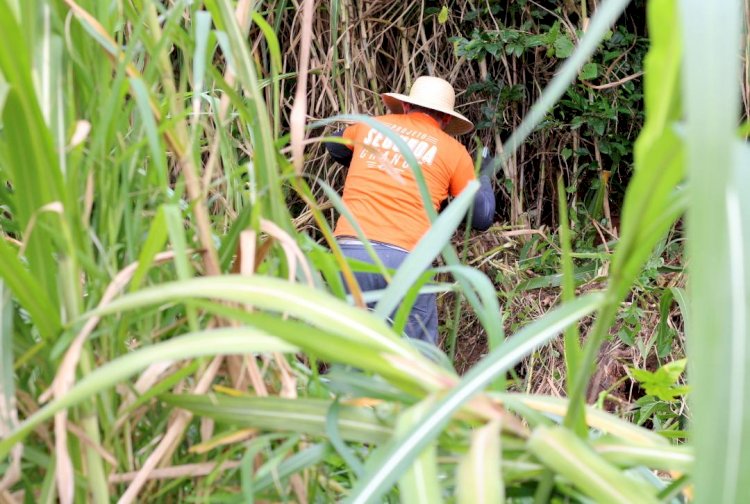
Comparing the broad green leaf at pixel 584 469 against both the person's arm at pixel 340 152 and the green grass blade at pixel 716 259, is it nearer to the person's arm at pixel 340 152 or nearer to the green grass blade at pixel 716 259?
the green grass blade at pixel 716 259

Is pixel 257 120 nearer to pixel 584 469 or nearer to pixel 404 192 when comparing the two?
pixel 584 469

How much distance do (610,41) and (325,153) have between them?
3.90ft

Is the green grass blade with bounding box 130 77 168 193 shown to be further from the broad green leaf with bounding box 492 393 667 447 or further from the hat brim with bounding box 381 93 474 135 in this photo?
the hat brim with bounding box 381 93 474 135

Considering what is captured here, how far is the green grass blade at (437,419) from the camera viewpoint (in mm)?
334

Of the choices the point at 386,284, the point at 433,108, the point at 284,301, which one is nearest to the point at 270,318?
the point at 284,301

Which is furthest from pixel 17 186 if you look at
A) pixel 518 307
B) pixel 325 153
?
pixel 325 153

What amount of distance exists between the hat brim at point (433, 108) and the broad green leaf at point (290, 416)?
7.48 ft

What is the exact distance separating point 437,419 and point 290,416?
0.12m

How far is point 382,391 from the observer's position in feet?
1.40

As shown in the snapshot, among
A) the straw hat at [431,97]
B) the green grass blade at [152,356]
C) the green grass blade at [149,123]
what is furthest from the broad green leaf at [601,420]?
the straw hat at [431,97]

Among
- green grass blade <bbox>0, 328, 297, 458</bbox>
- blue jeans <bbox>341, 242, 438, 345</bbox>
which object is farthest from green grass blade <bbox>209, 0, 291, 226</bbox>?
blue jeans <bbox>341, 242, 438, 345</bbox>

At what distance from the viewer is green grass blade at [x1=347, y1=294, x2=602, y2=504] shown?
334 mm

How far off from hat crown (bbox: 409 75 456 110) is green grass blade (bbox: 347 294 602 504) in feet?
7.61

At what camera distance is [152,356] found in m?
0.36
